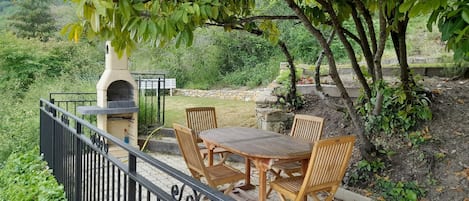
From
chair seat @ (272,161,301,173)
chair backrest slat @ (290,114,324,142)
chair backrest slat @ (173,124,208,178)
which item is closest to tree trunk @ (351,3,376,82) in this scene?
chair backrest slat @ (290,114,324,142)

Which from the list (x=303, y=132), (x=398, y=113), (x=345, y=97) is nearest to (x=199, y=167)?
(x=303, y=132)

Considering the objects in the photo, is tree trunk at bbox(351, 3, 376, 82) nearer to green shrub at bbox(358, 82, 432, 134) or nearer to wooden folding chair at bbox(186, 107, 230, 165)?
green shrub at bbox(358, 82, 432, 134)

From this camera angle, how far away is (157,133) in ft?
20.8

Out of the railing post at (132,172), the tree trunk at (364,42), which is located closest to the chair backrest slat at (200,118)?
the tree trunk at (364,42)

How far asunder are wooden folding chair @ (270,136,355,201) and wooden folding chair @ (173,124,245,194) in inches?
20.7

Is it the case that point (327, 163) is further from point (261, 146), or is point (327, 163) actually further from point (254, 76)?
point (254, 76)

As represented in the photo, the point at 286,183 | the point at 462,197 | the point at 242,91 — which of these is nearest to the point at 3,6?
the point at 242,91

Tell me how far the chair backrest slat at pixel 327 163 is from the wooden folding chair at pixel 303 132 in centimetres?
77

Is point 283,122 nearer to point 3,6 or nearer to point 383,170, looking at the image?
point 383,170

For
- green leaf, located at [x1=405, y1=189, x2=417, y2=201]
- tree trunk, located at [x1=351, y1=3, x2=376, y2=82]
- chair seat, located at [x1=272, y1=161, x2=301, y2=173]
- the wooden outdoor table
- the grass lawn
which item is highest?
tree trunk, located at [x1=351, y1=3, x2=376, y2=82]

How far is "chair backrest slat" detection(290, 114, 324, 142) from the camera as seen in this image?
12.8 ft

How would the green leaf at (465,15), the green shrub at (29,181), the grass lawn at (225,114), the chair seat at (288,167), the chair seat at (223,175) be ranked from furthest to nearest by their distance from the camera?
the grass lawn at (225,114)
the chair seat at (288,167)
the green shrub at (29,181)
the chair seat at (223,175)
the green leaf at (465,15)

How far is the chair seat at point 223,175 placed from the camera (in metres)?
3.28

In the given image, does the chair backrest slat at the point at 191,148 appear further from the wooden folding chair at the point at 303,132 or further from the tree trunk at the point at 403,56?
the tree trunk at the point at 403,56
